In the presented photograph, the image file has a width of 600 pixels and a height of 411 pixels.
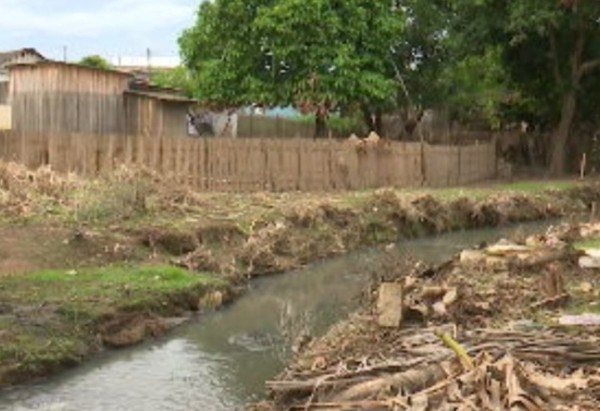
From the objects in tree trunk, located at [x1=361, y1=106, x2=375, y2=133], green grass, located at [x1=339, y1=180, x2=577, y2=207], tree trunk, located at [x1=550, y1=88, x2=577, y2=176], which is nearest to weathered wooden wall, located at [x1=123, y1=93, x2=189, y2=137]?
tree trunk, located at [x1=361, y1=106, x2=375, y2=133]

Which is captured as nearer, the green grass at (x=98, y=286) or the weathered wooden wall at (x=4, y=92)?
the green grass at (x=98, y=286)

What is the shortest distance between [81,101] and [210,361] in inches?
765

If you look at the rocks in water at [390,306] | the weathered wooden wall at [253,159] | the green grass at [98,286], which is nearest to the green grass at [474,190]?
the weathered wooden wall at [253,159]

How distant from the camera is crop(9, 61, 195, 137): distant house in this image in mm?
30406

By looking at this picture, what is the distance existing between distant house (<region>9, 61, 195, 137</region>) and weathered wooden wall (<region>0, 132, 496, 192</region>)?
560 centimetres

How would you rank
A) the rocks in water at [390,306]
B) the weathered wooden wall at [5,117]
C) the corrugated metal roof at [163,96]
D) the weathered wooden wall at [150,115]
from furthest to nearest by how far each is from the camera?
the weathered wooden wall at [5,117]
the weathered wooden wall at [150,115]
the corrugated metal roof at [163,96]
the rocks in water at [390,306]

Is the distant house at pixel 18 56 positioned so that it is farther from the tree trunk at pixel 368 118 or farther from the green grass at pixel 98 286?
the green grass at pixel 98 286

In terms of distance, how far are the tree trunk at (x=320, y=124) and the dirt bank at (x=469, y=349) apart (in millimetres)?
20563

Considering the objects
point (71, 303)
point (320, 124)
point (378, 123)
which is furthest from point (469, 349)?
point (378, 123)

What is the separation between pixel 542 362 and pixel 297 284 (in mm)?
10149

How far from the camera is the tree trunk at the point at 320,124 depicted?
3375cm

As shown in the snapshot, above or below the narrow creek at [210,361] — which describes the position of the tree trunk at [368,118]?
above

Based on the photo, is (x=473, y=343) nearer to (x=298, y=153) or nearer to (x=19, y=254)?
(x=19, y=254)

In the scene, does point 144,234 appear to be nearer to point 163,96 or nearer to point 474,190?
point 474,190
